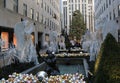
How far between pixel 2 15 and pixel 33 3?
15181 millimetres

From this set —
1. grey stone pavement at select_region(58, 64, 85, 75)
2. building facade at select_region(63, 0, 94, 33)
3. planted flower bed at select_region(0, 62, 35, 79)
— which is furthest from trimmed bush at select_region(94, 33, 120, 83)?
building facade at select_region(63, 0, 94, 33)

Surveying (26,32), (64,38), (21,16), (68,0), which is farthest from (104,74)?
(68,0)

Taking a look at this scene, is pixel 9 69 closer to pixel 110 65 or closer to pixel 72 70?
pixel 72 70

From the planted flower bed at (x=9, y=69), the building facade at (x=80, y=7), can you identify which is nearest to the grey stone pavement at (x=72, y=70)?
the planted flower bed at (x=9, y=69)

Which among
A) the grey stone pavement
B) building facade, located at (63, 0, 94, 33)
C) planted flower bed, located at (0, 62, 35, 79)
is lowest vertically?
the grey stone pavement

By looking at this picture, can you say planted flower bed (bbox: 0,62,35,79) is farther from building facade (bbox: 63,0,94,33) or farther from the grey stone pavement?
building facade (bbox: 63,0,94,33)

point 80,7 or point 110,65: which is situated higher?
point 80,7

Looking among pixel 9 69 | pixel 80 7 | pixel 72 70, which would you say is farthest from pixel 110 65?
pixel 80 7

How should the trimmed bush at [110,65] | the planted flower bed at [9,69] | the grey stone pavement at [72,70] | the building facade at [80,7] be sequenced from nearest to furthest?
the trimmed bush at [110,65] < the planted flower bed at [9,69] < the grey stone pavement at [72,70] < the building facade at [80,7]

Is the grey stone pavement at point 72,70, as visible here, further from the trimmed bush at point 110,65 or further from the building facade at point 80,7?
the building facade at point 80,7

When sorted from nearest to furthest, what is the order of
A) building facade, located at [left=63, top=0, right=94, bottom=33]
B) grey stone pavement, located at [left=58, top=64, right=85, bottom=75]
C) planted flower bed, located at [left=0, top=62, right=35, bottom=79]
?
planted flower bed, located at [left=0, top=62, right=35, bottom=79] → grey stone pavement, located at [left=58, top=64, right=85, bottom=75] → building facade, located at [left=63, top=0, right=94, bottom=33]

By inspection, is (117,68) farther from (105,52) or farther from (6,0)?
(6,0)

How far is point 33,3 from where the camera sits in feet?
132

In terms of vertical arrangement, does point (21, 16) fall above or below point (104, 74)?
above
